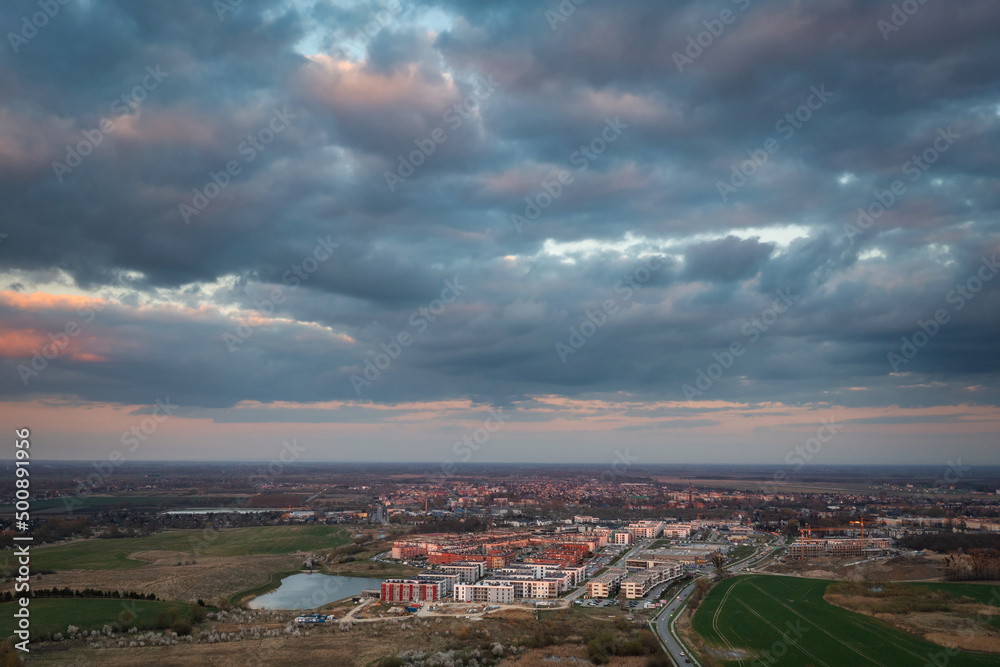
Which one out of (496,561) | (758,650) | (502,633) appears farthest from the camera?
(496,561)

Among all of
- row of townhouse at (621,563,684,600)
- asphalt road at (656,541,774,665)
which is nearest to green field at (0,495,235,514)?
row of townhouse at (621,563,684,600)

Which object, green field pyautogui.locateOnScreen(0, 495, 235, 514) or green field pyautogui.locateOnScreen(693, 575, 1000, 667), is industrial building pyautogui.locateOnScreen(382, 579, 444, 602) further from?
green field pyautogui.locateOnScreen(0, 495, 235, 514)

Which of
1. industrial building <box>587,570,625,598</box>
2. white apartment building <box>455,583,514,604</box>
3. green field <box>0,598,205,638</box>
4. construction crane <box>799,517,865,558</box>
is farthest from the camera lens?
construction crane <box>799,517,865,558</box>

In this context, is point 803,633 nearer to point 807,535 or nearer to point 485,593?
point 485,593

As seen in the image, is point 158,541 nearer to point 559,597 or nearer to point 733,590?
point 559,597

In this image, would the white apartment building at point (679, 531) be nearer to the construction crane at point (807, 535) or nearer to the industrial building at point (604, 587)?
the construction crane at point (807, 535)

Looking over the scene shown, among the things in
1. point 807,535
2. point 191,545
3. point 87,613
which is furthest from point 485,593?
point 807,535

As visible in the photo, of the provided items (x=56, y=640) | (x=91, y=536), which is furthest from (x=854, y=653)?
(x=91, y=536)
